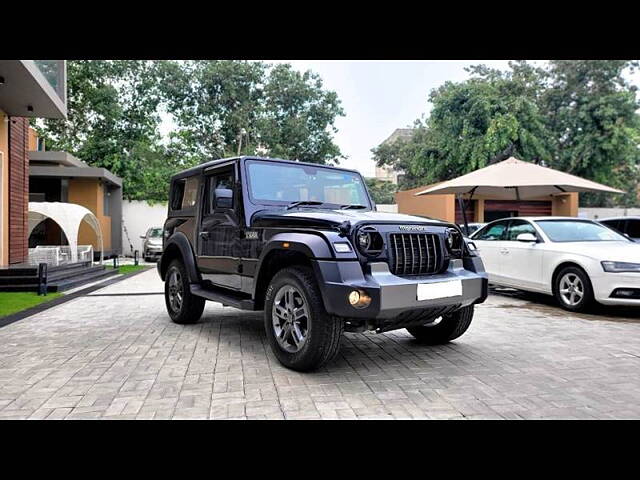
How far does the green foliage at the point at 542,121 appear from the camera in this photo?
2258 centimetres

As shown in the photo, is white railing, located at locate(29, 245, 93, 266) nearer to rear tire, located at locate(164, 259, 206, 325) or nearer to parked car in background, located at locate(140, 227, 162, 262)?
parked car in background, located at locate(140, 227, 162, 262)

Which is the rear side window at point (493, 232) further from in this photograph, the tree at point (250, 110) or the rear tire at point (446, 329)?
the tree at point (250, 110)

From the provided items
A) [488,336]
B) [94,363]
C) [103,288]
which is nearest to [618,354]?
[488,336]

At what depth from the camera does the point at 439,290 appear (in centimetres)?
385

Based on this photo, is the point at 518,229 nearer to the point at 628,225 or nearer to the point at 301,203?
the point at 628,225

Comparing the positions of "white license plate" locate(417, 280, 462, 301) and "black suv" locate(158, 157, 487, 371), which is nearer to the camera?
"black suv" locate(158, 157, 487, 371)

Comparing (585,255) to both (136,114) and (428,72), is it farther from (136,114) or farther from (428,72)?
(136,114)

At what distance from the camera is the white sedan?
250 inches

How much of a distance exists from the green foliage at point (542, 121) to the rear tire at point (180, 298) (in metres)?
19.3

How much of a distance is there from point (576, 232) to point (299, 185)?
5.09m

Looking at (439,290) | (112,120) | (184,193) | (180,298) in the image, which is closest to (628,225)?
(439,290)

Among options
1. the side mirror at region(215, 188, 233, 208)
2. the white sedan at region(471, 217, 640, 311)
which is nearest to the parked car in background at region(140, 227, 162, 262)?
the white sedan at region(471, 217, 640, 311)

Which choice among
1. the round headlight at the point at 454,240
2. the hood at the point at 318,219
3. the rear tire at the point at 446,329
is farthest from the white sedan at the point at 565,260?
the hood at the point at 318,219

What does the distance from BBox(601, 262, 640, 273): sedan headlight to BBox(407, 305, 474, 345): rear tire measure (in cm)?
295
